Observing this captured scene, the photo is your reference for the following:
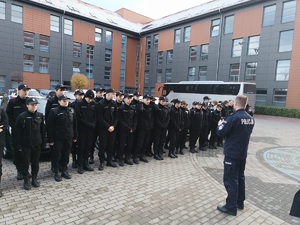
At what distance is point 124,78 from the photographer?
4197cm

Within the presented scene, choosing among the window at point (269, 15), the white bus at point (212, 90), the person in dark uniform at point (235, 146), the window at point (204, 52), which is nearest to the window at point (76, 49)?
the white bus at point (212, 90)

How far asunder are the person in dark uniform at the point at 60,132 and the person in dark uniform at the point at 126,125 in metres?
1.48

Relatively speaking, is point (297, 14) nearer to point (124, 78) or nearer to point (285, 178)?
point (285, 178)

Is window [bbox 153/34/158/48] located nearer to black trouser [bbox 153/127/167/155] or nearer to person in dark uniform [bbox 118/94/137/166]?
black trouser [bbox 153/127/167/155]

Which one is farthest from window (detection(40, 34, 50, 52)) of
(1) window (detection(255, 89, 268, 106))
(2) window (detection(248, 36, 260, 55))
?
(1) window (detection(255, 89, 268, 106))

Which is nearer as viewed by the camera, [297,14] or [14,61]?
[297,14]

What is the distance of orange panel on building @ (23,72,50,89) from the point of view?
30734 mm

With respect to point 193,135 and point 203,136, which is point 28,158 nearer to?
point 193,135

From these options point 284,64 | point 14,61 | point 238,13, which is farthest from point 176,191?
point 14,61

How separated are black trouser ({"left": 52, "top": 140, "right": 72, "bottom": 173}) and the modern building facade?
2568 centimetres

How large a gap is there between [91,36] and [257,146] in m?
33.0

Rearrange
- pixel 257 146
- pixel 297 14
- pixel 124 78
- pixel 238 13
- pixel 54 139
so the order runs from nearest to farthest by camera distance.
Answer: pixel 54 139 → pixel 257 146 → pixel 297 14 → pixel 238 13 → pixel 124 78

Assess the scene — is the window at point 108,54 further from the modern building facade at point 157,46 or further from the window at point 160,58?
the window at point 160,58

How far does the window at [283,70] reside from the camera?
2471cm
